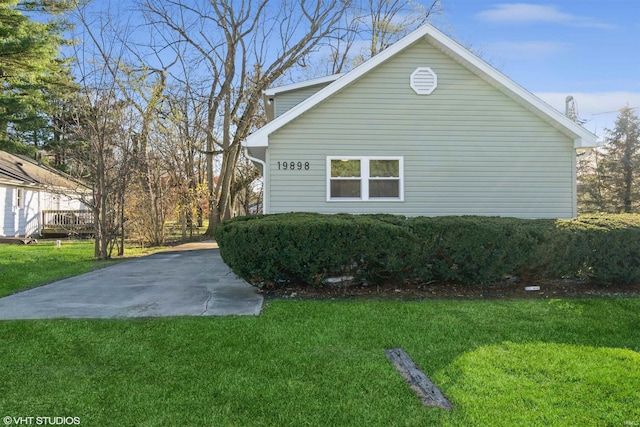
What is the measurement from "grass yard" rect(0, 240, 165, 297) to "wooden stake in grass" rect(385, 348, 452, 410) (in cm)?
695

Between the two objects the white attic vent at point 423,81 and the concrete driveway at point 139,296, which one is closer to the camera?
the concrete driveway at point 139,296

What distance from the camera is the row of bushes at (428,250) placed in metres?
6.59

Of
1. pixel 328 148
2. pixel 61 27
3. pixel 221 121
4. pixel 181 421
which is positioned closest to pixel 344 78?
pixel 328 148

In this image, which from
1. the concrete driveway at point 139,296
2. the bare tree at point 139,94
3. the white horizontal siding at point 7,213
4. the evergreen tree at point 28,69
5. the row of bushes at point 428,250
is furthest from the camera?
the evergreen tree at point 28,69

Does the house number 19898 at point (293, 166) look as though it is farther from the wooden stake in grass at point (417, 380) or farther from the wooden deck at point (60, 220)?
the wooden deck at point (60, 220)

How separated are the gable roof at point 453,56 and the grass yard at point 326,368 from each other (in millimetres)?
5331

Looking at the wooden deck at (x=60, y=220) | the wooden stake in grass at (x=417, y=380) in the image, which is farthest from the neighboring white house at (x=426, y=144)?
the wooden deck at (x=60, y=220)

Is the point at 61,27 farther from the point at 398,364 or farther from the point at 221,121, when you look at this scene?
the point at 398,364

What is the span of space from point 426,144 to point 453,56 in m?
2.32

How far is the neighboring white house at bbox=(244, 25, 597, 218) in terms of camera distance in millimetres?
10094

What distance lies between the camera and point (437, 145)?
34.0ft

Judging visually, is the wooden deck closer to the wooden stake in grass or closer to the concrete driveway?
the concrete driveway

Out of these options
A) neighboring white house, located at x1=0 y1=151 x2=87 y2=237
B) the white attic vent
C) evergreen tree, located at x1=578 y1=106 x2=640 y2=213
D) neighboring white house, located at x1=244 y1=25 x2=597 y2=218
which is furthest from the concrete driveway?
evergreen tree, located at x1=578 y1=106 x2=640 y2=213

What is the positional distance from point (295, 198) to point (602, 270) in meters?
6.42
